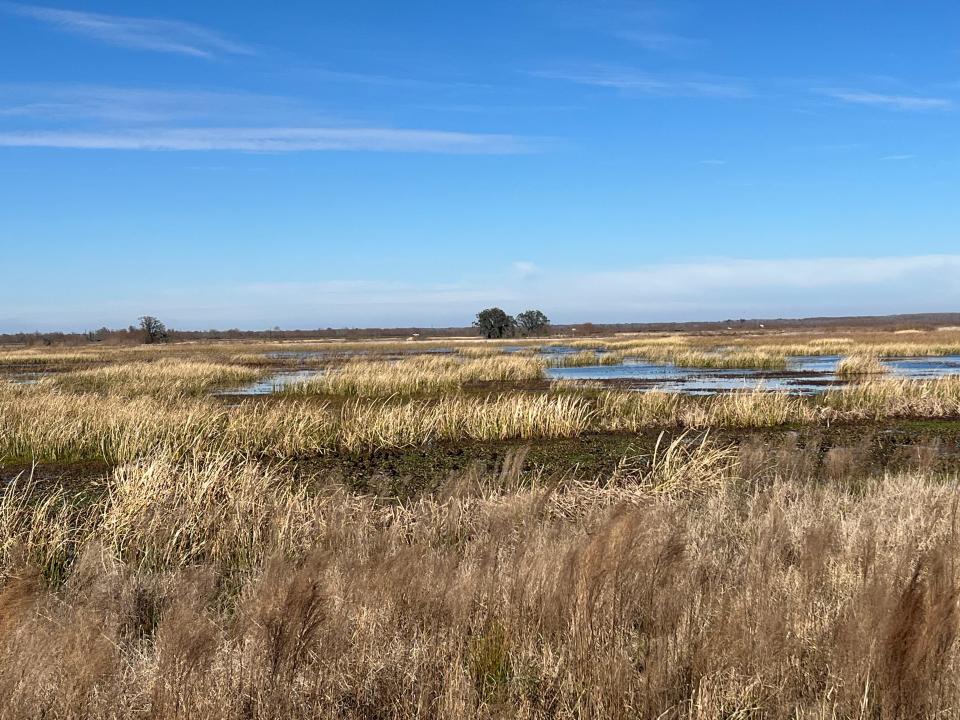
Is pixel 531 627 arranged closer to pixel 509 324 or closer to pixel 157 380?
pixel 157 380

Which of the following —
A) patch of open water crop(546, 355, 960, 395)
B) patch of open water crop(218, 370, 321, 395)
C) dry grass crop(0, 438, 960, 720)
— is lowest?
patch of open water crop(546, 355, 960, 395)

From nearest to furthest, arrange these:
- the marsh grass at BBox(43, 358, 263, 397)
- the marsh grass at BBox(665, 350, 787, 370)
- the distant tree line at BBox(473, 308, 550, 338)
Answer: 1. the marsh grass at BBox(43, 358, 263, 397)
2. the marsh grass at BBox(665, 350, 787, 370)
3. the distant tree line at BBox(473, 308, 550, 338)

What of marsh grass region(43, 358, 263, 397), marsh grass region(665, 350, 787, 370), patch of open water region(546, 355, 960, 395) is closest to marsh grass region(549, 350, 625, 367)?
patch of open water region(546, 355, 960, 395)

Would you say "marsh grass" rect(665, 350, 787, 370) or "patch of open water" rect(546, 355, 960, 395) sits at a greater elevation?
"marsh grass" rect(665, 350, 787, 370)

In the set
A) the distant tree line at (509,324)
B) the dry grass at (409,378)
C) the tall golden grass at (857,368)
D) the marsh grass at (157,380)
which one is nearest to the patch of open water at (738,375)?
the tall golden grass at (857,368)

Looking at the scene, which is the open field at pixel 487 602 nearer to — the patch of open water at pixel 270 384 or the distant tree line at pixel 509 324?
the patch of open water at pixel 270 384

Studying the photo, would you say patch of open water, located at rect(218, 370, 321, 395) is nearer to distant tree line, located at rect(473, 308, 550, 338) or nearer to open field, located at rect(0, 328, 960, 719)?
open field, located at rect(0, 328, 960, 719)

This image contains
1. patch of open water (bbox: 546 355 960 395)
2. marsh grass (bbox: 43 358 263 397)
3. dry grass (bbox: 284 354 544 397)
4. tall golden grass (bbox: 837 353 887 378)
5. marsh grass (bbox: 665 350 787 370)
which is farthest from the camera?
marsh grass (bbox: 665 350 787 370)

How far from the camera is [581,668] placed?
11.9 feet

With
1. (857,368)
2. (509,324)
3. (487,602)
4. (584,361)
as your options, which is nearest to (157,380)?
(584,361)

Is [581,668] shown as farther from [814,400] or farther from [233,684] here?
[814,400]

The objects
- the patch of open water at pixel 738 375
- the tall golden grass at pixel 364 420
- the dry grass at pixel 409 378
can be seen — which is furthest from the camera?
the patch of open water at pixel 738 375

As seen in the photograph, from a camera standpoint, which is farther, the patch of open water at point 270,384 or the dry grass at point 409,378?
the patch of open water at point 270,384

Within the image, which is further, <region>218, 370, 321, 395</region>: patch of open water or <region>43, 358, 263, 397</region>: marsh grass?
<region>218, 370, 321, 395</region>: patch of open water
